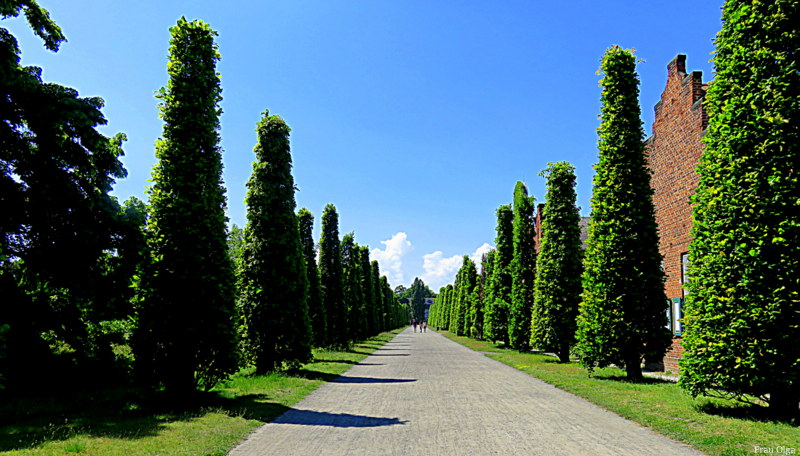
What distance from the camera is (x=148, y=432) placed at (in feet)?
26.6

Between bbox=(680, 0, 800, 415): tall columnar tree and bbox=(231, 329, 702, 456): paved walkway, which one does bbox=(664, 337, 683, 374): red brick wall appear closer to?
bbox=(231, 329, 702, 456): paved walkway

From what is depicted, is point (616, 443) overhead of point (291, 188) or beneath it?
beneath

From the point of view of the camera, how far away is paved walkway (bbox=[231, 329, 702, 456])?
7.29m

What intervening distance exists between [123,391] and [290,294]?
648 cm

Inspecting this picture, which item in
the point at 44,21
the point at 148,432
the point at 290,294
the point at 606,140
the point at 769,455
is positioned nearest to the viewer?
the point at 769,455

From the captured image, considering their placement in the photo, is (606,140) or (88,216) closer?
(88,216)

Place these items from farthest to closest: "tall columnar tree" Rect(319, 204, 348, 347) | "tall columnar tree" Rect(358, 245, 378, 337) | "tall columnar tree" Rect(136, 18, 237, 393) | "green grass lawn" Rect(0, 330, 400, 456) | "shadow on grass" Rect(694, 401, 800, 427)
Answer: "tall columnar tree" Rect(358, 245, 378, 337)
"tall columnar tree" Rect(319, 204, 348, 347)
"tall columnar tree" Rect(136, 18, 237, 393)
"shadow on grass" Rect(694, 401, 800, 427)
"green grass lawn" Rect(0, 330, 400, 456)

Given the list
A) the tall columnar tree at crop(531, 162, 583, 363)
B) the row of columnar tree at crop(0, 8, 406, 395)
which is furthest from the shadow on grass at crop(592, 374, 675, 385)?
the row of columnar tree at crop(0, 8, 406, 395)

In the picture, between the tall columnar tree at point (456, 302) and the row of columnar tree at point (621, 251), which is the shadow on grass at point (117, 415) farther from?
the tall columnar tree at point (456, 302)

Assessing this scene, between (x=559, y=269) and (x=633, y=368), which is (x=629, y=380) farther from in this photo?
(x=559, y=269)

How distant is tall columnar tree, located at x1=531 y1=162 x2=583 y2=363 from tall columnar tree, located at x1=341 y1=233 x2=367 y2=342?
50.5ft

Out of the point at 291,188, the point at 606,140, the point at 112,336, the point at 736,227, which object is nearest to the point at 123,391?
the point at 112,336

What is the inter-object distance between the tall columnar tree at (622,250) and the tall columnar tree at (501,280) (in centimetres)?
1764

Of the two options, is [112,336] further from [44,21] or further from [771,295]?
[771,295]
